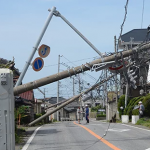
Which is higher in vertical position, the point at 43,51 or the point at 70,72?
the point at 43,51

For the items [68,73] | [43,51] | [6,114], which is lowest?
[6,114]

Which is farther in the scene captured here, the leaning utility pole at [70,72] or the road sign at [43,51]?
the road sign at [43,51]

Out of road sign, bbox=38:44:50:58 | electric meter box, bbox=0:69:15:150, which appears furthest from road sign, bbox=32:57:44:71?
electric meter box, bbox=0:69:15:150

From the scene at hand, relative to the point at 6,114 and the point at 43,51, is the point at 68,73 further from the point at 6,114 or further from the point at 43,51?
the point at 6,114

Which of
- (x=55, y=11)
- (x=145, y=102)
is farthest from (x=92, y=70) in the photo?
(x=145, y=102)

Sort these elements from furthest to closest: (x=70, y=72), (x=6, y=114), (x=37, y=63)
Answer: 1. (x=37, y=63)
2. (x=70, y=72)
3. (x=6, y=114)

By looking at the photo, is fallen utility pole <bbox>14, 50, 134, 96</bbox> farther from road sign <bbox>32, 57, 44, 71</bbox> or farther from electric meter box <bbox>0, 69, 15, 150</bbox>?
electric meter box <bbox>0, 69, 15, 150</bbox>

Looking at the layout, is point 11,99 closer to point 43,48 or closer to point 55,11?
point 43,48

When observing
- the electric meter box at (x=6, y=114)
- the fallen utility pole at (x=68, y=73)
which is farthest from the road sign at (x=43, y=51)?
the electric meter box at (x=6, y=114)

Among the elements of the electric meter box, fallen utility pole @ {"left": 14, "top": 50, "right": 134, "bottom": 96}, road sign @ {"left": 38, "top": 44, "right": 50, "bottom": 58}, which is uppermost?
road sign @ {"left": 38, "top": 44, "right": 50, "bottom": 58}

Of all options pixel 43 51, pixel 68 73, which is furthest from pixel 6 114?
pixel 43 51

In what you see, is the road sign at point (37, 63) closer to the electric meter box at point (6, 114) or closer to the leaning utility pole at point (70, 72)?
the leaning utility pole at point (70, 72)

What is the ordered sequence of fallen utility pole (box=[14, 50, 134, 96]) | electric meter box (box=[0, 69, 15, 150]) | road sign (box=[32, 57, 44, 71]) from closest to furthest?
1. electric meter box (box=[0, 69, 15, 150])
2. fallen utility pole (box=[14, 50, 134, 96])
3. road sign (box=[32, 57, 44, 71])

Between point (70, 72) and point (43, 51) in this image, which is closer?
point (70, 72)
